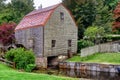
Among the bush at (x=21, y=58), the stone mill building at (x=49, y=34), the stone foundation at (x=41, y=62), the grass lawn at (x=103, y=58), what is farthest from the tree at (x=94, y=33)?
the bush at (x=21, y=58)

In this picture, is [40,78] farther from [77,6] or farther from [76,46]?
[77,6]

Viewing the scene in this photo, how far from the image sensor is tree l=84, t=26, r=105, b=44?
151 feet

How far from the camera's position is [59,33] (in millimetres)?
38719

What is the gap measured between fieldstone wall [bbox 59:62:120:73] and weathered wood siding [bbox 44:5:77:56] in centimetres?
270

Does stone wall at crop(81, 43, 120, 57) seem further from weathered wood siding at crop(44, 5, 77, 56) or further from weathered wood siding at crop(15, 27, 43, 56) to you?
weathered wood siding at crop(15, 27, 43, 56)

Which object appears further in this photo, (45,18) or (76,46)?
(76,46)

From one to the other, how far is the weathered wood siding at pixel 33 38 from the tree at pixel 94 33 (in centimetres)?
1183

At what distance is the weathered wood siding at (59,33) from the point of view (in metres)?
36.7

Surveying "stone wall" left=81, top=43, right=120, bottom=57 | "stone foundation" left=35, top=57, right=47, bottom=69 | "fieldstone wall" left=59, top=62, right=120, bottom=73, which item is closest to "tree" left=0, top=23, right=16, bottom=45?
"stone foundation" left=35, top=57, right=47, bottom=69

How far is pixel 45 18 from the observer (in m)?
36.5

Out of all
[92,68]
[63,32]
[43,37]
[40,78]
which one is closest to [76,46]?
[63,32]

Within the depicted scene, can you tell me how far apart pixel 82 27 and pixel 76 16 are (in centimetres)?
286

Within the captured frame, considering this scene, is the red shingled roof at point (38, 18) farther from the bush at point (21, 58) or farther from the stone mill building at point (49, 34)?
the bush at point (21, 58)

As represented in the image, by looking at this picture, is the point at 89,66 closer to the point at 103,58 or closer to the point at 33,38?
the point at 103,58
